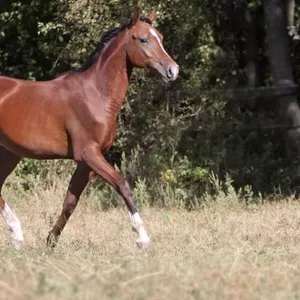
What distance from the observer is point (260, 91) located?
1449cm

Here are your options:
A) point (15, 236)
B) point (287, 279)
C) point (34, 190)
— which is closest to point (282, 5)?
point (34, 190)

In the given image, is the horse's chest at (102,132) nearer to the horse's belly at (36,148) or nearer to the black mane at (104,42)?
the horse's belly at (36,148)

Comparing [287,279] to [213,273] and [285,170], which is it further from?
[285,170]

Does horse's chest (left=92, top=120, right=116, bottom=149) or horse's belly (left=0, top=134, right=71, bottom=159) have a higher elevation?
horse's chest (left=92, top=120, right=116, bottom=149)

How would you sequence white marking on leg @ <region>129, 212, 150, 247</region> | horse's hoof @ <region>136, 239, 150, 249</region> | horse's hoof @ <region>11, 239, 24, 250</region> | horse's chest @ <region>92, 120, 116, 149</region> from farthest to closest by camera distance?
horse's chest @ <region>92, 120, 116, 149</region>
horse's hoof @ <region>11, 239, 24, 250</region>
white marking on leg @ <region>129, 212, 150, 247</region>
horse's hoof @ <region>136, 239, 150, 249</region>

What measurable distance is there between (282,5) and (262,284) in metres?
8.91

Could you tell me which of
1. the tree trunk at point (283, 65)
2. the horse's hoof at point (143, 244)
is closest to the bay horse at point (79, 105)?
the horse's hoof at point (143, 244)

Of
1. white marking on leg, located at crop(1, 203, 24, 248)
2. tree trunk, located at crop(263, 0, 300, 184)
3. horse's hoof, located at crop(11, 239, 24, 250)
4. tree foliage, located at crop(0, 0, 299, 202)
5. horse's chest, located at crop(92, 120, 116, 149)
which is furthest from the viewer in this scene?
tree foliage, located at crop(0, 0, 299, 202)

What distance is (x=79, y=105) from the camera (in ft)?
29.2

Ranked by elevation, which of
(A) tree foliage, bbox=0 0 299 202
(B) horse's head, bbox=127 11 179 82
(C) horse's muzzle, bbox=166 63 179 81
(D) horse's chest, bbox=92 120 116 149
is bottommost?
(A) tree foliage, bbox=0 0 299 202

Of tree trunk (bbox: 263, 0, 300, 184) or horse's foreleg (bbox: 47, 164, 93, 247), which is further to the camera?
tree trunk (bbox: 263, 0, 300, 184)

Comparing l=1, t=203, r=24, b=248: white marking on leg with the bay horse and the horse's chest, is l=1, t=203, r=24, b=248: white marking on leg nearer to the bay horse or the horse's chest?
the bay horse

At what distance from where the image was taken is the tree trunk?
44.9 feet

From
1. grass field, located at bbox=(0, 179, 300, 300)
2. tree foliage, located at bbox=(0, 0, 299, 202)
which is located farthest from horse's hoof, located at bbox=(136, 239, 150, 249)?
tree foliage, located at bbox=(0, 0, 299, 202)
